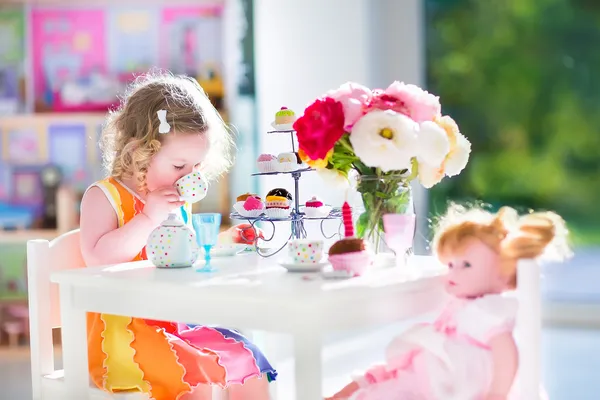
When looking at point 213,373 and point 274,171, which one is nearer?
point 213,373

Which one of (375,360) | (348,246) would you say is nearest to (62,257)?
(348,246)

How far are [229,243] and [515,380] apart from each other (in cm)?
69

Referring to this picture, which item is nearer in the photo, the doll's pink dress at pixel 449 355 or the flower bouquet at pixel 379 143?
the doll's pink dress at pixel 449 355

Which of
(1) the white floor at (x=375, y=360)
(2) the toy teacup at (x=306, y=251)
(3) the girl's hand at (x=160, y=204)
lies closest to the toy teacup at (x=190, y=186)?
(3) the girl's hand at (x=160, y=204)

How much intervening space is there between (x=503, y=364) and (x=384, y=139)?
0.42 m

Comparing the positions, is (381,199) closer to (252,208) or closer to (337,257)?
(337,257)

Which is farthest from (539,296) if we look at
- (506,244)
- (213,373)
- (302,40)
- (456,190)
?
(456,190)

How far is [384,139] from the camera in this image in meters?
1.52

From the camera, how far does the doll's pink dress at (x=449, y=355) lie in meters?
1.42

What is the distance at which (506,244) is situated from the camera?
1.46m

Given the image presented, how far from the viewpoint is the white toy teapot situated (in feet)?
5.30

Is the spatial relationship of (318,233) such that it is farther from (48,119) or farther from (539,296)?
(539,296)

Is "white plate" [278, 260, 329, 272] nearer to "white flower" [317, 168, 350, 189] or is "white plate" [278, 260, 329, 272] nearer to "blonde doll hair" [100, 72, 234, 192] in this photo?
"white flower" [317, 168, 350, 189]

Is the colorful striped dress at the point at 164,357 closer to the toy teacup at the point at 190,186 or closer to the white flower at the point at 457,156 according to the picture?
the toy teacup at the point at 190,186
